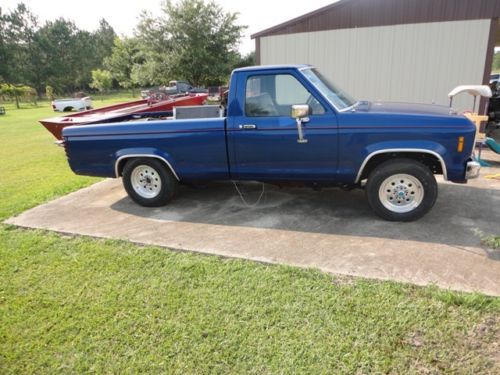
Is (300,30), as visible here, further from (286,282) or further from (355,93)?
(286,282)

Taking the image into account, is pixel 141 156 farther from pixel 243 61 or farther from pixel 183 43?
pixel 243 61

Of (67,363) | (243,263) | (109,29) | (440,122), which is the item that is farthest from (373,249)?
(109,29)

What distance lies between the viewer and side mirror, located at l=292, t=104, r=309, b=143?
421 cm

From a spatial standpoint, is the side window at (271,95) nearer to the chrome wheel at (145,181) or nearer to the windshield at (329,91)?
the windshield at (329,91)

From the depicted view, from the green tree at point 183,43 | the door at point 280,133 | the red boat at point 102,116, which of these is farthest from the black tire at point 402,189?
the green tree at point 183,43

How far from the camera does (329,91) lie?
481 centimetres

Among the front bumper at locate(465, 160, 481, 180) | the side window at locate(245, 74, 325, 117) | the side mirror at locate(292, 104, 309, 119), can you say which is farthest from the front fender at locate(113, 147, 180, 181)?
the front bumper at locate(465, 160, 481, 180)

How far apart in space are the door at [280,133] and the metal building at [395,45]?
651 centimetres

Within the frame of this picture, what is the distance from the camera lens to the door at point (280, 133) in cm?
461

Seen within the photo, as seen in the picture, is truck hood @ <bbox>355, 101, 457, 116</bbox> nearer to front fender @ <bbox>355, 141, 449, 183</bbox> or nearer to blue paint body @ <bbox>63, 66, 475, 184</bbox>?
blue paint body @ <bbox>63, 66, 475, 184</bbox>

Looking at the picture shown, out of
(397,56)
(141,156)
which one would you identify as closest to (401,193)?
(141,156)

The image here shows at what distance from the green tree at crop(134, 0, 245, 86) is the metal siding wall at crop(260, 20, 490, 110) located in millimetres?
19192

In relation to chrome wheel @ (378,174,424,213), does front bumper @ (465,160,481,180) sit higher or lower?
higher

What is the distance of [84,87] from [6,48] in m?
15.0
